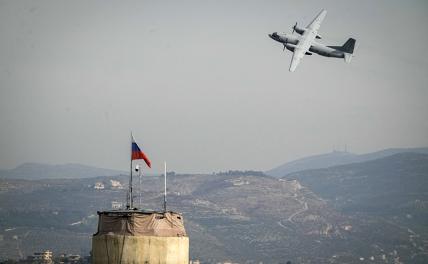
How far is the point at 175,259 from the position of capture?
3988cm

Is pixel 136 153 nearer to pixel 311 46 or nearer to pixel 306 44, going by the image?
pixel 306 44

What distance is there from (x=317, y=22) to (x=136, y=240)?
111 metres

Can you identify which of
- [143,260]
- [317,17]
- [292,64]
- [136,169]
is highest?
[317,17]

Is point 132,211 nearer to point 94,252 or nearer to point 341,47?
point 94,252

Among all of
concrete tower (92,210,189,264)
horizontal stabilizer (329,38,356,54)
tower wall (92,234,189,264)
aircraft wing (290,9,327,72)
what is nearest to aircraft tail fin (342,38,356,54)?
horizontal stabilizer (329,38,356,54)

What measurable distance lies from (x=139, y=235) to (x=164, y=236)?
1093 millimetres

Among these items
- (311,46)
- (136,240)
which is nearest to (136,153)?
(136,240)

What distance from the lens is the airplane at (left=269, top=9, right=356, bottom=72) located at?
5256 inches

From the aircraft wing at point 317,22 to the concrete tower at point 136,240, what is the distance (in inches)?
4075

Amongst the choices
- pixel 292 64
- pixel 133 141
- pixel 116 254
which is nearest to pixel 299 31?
pixel 292 64

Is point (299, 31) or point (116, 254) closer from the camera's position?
point (116, 254)

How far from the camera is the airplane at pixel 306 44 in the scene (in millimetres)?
133500

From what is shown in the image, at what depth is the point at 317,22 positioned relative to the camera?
484 feet

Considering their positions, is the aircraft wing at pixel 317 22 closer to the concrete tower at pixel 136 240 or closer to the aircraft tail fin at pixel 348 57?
the aircraft tail fin at pixel 348 57
